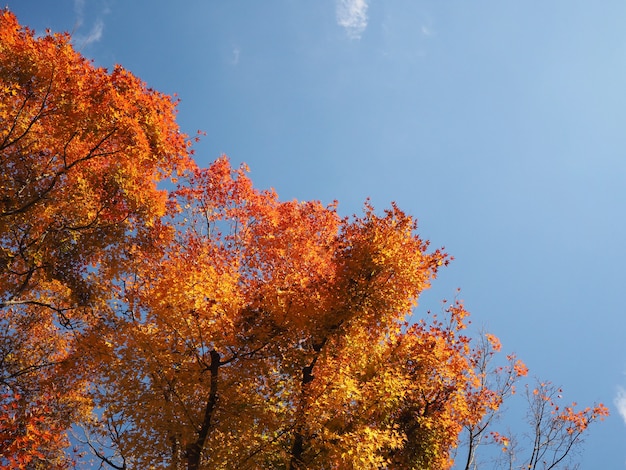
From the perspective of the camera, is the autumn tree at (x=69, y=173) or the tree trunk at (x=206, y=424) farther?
the autumn tree at (x=69, y=173)

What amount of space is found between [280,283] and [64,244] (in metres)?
7.00

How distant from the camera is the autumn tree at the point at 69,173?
43.6 ft

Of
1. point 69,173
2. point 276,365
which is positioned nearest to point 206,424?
point 276,365

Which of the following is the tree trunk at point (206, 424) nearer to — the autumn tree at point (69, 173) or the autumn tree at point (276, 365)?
the autumn tree at point (276, 365)

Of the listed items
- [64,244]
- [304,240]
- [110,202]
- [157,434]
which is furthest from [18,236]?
[304,240]

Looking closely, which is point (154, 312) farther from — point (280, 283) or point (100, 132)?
point (100, 132)

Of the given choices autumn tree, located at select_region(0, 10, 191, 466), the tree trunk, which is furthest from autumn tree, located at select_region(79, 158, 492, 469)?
autumn tree, located at select_region(0, 10, 191, 466)

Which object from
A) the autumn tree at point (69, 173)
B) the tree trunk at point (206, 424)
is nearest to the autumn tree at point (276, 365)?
the tree trunk at point (206, 424)

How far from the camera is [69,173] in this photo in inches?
555

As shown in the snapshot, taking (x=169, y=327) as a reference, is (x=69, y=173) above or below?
above

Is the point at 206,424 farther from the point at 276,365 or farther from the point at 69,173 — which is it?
the point at 69,173

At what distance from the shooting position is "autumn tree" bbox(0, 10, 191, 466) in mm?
13297

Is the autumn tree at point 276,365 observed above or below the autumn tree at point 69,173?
below

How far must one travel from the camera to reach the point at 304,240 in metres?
21.4
